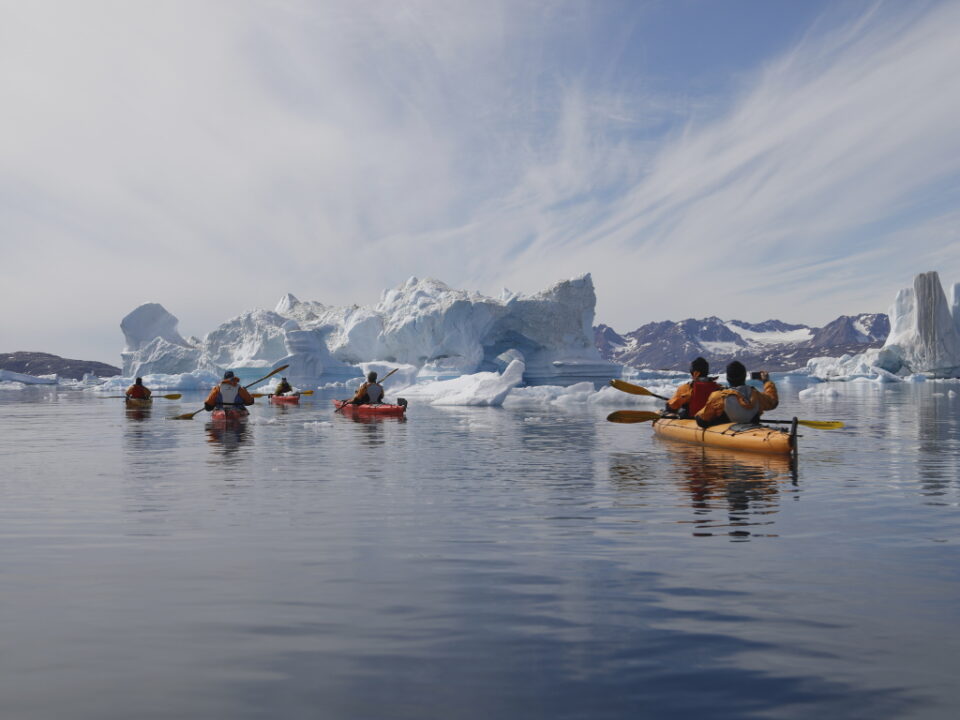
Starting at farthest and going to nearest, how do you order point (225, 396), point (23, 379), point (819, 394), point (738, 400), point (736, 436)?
1. point (23, 379)
2. point (819, 394)
3. point (225, 396)
4. point (738, 400)
5. point (736, 436)

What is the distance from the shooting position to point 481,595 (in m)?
4.10

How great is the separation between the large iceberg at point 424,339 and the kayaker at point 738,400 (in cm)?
3426

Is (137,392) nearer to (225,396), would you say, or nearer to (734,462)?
(225,396)

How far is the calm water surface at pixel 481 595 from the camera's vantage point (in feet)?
9.16

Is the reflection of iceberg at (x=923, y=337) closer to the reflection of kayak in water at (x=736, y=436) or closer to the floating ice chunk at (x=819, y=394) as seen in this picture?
the floating ice chunk at (x=819, y=394)

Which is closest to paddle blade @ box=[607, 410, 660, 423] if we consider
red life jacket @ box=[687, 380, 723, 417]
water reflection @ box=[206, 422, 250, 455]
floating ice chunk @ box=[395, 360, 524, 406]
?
red life jacket @ box=[687, 380, 723, 417]

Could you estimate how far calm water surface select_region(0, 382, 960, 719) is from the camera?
9.16ft

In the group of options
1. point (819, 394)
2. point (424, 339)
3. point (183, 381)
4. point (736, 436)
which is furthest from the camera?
point (183, 381)

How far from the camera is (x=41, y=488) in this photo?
8.55 m

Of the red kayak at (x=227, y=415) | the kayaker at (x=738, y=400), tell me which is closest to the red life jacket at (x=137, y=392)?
the red kayak at (x=227, y=415)

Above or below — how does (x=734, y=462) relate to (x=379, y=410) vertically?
below

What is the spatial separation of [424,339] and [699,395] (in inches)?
1503

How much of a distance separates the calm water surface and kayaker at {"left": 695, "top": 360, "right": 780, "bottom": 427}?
2.73m

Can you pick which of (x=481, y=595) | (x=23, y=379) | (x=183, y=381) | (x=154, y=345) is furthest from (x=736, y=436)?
(x=23, y=379)
